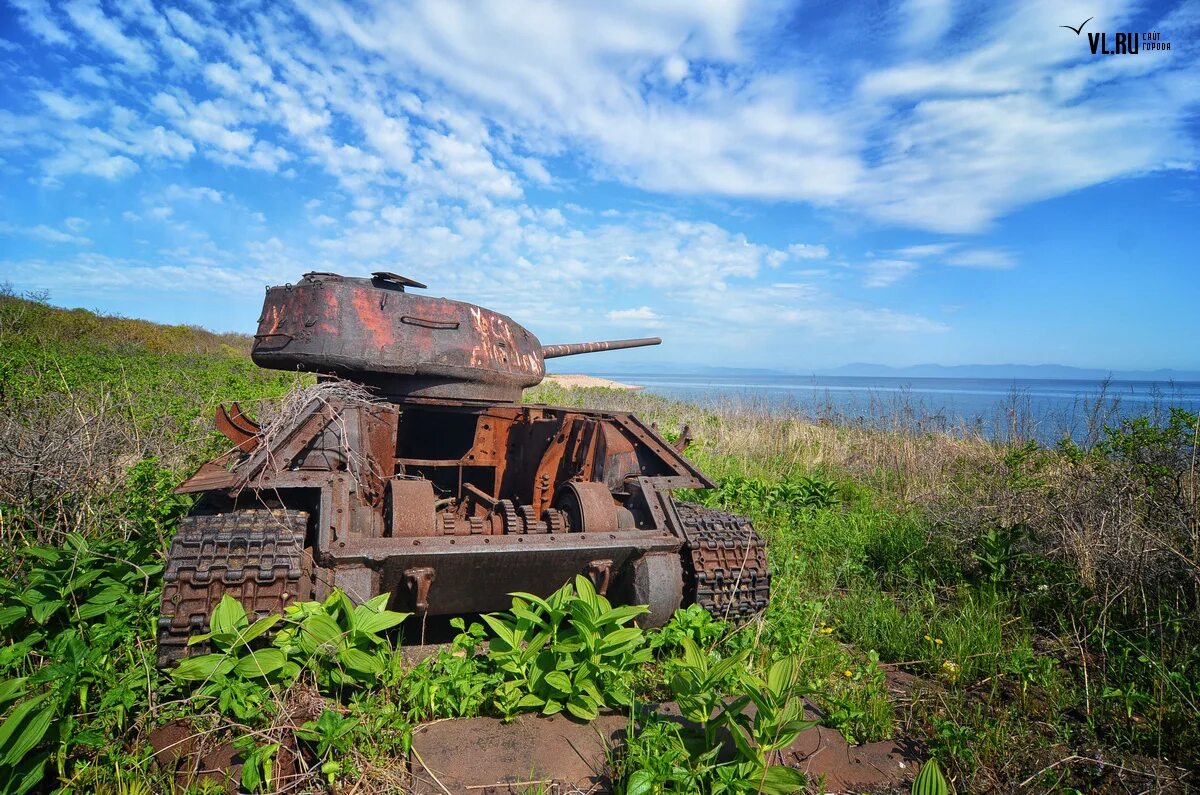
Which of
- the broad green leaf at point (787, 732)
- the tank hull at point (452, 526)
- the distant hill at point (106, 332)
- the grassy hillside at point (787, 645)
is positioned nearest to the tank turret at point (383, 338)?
the tank hull at point (452, 526)

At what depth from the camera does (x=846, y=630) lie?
4500mm

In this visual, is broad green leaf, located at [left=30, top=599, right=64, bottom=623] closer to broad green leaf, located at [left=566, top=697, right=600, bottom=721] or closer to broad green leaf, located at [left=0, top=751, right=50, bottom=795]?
broad green leaf, located at [left=0, top=751, right=50, bottom=795]

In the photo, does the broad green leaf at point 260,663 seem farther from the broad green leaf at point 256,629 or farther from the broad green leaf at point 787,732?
the broad green leaf at point 787,732

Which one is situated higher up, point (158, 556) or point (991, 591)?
point (158, 556)

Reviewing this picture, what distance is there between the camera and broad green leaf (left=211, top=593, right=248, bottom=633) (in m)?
2.90

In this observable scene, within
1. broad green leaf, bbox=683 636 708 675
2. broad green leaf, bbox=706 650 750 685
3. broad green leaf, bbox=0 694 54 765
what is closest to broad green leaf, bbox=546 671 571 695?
broad green leaf, bbox=683 636 708 675

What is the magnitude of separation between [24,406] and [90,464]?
214cm

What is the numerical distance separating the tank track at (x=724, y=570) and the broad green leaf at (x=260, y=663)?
2.19 meters

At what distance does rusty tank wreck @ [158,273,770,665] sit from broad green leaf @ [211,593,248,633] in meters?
0.12

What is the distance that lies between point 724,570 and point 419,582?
1.73 metres

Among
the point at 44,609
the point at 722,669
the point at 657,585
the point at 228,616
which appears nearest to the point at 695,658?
the point at 722,669

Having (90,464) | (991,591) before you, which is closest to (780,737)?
(991,591)

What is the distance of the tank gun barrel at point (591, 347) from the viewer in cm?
708

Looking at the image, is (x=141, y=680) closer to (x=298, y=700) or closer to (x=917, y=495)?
(x=298, y=700)
